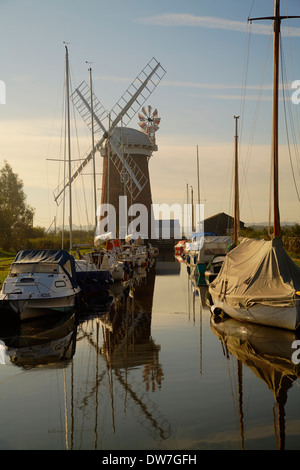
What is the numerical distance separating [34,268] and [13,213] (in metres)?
46.8

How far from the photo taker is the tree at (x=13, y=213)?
60.2 meters

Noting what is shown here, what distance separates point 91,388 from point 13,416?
1.98 metres

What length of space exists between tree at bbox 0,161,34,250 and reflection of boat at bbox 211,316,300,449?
142ft

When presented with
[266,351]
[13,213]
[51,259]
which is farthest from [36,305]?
[13,213]

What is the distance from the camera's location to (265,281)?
18.4 m

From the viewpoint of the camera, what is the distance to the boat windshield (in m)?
22.2

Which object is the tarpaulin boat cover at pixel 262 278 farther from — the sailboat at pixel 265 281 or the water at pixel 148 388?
the water at pixel 148 388

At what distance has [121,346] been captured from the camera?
15.8 m

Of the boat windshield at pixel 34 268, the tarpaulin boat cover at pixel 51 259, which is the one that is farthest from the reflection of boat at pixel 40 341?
the tarpaulin boat cover at pixel 51 259

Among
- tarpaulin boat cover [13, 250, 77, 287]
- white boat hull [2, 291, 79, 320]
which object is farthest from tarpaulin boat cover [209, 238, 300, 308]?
tarpaulin boat cover [13, 250, 77, 287]

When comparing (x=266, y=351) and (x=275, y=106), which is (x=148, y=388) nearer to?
(x=266, y=351)
